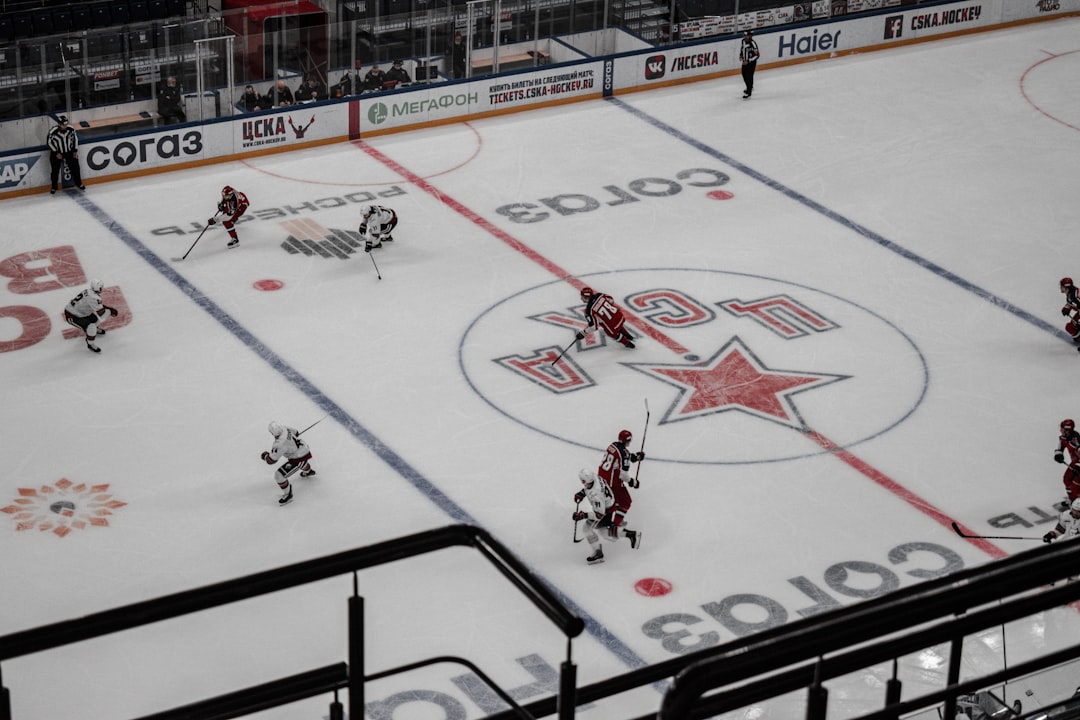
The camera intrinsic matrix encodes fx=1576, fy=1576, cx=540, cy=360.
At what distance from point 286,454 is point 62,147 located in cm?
711

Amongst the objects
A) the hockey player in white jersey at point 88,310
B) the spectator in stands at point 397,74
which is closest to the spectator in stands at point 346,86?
the spectator in stands at point 397,74

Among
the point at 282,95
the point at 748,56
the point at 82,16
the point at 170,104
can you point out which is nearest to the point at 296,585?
the point at 170,104

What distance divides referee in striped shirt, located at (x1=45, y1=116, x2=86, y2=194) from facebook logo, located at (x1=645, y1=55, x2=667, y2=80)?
25.7ft

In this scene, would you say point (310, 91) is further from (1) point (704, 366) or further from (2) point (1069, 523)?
(2) point (1069, 523)

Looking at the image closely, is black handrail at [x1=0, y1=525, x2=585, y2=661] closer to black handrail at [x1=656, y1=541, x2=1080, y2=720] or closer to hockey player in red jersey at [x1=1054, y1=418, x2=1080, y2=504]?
black handrail at [x1=656, y1=541, x2=1080, y2=720]

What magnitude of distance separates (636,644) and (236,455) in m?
3.96

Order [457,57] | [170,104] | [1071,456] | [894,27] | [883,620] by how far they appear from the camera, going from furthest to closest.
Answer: [894,27] → [457,57] → [170,104] → [1071,456] → [883,620]

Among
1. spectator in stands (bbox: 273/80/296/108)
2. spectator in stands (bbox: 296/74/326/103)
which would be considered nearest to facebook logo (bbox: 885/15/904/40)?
spectator in stands (bbox: 296/74/326/103)

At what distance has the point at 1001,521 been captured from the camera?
11906mm

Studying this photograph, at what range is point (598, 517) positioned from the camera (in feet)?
36.0

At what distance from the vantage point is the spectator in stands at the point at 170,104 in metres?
18.4

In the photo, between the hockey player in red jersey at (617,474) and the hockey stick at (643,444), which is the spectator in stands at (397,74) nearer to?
the hockey stick at (643,444)

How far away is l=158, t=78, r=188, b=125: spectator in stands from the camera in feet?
60.4

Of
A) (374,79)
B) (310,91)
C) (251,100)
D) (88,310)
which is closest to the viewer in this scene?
(88,310)
